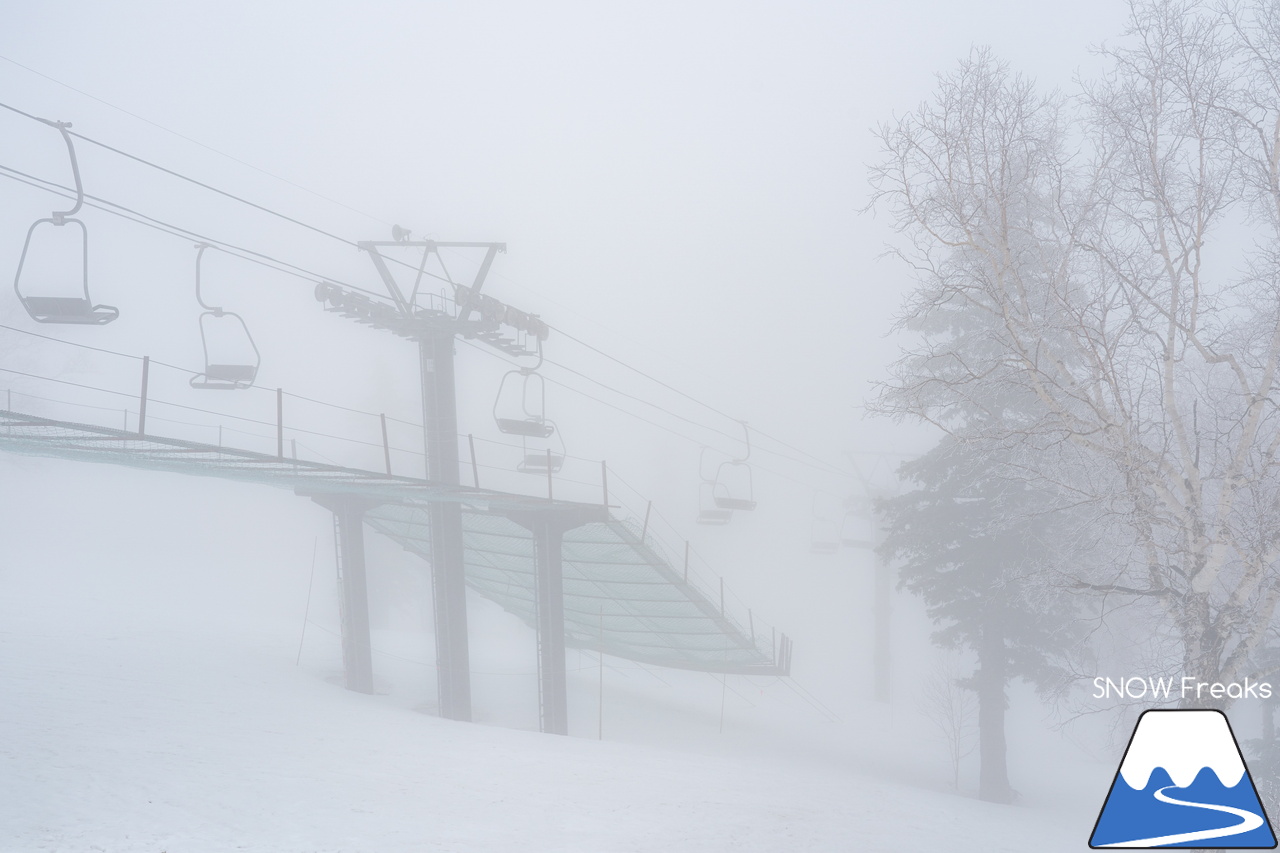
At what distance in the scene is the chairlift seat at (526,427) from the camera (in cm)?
1544

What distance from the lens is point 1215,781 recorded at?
14.5 feet

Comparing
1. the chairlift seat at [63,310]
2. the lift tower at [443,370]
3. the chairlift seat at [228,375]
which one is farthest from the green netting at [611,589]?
the chairlift seat at [63,310]

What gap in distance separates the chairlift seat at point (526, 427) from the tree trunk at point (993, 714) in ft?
36.4

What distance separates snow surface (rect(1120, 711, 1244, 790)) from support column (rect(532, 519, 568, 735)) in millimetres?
13891

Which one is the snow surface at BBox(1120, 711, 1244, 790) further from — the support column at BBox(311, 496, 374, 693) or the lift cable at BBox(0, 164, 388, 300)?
the support column at BBox(311, 496, 374, 693)

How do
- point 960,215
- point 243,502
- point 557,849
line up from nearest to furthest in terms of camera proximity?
point 960,215, point 557,849, point 243,502

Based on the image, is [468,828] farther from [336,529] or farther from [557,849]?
[336,529]

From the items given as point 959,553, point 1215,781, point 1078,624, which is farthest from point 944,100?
point 1078,624

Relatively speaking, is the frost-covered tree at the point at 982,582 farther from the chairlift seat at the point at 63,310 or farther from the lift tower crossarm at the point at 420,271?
the chairlift seat at the point at 63,310

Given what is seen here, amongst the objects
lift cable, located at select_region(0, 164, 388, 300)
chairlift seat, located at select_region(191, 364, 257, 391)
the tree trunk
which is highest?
lift cable, located at select_region(0, 164, 388, 300)

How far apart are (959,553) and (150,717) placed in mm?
16160

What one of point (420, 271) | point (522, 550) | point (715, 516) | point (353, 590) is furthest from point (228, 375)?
point (715, 516)

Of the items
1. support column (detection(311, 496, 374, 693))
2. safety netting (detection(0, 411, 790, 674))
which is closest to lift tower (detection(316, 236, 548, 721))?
safety netting (detection(0, 411, 790, 674))

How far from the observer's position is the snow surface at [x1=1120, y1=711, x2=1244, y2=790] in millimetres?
4445
